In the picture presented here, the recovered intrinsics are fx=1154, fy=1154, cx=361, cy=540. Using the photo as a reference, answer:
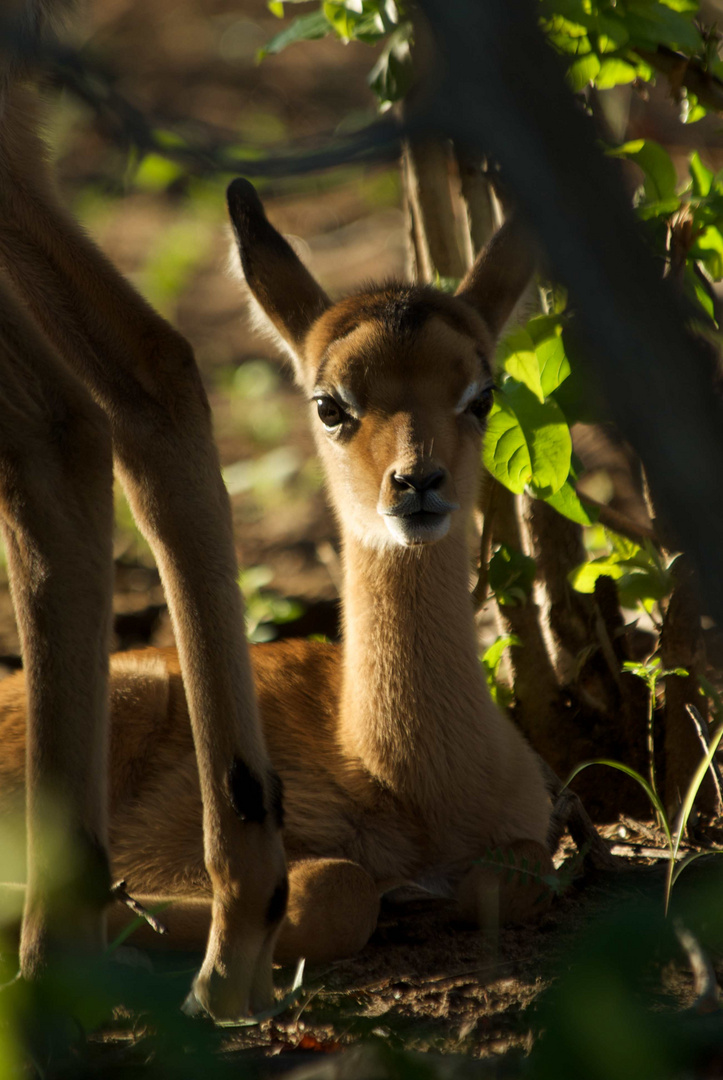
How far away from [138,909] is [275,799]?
542 mm

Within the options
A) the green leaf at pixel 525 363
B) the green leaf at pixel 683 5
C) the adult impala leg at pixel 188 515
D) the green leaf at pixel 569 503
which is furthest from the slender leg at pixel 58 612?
the green leaf at pixel 683 5

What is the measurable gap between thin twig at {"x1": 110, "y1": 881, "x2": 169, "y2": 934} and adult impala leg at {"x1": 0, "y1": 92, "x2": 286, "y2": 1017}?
251 millimetres

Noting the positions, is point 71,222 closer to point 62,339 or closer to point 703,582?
point 62,339

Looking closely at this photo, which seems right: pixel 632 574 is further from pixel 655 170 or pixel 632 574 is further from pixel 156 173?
pixel 156 173

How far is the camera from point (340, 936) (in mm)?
3068

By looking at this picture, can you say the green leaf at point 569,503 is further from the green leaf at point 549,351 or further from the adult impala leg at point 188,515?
the adult impala leg at point 188,515

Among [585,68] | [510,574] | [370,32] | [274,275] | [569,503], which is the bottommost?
[510,574]

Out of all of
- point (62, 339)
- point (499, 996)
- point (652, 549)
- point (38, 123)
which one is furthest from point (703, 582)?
point (652, 549)

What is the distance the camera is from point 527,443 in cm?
380

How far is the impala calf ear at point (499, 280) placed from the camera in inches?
165

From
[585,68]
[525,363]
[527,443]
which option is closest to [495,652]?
[527,443]

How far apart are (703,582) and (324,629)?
537 cm

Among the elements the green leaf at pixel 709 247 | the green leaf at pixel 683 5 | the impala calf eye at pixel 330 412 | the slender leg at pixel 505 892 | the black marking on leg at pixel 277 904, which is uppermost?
the green leaf at pixel 683 5

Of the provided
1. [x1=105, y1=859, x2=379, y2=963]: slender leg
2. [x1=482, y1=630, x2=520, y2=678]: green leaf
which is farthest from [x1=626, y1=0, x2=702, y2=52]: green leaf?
[x1=105, y1=859, x2=379, y2=963]: slender leg
